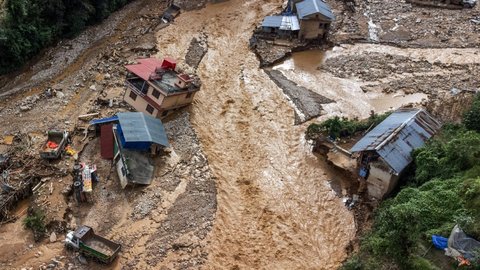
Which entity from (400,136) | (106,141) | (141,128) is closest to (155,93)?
(141,128)

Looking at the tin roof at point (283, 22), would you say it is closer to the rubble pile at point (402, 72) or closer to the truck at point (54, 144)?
the rubble pile at point (402, 72)

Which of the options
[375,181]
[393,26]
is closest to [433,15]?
[393,26]

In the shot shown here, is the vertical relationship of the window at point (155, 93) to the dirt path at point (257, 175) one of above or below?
above

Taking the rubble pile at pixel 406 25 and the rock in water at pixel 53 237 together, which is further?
the rubble pile at pixel 406 25

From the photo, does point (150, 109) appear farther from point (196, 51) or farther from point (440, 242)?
point (440, 242)

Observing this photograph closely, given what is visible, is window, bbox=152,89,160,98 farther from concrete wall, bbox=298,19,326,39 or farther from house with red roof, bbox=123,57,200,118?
concrete wall, bbox=298,19,326,39

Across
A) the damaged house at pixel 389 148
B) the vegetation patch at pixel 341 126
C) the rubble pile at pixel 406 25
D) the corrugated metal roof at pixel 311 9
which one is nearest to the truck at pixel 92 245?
the damaged house at pixel 389 148
